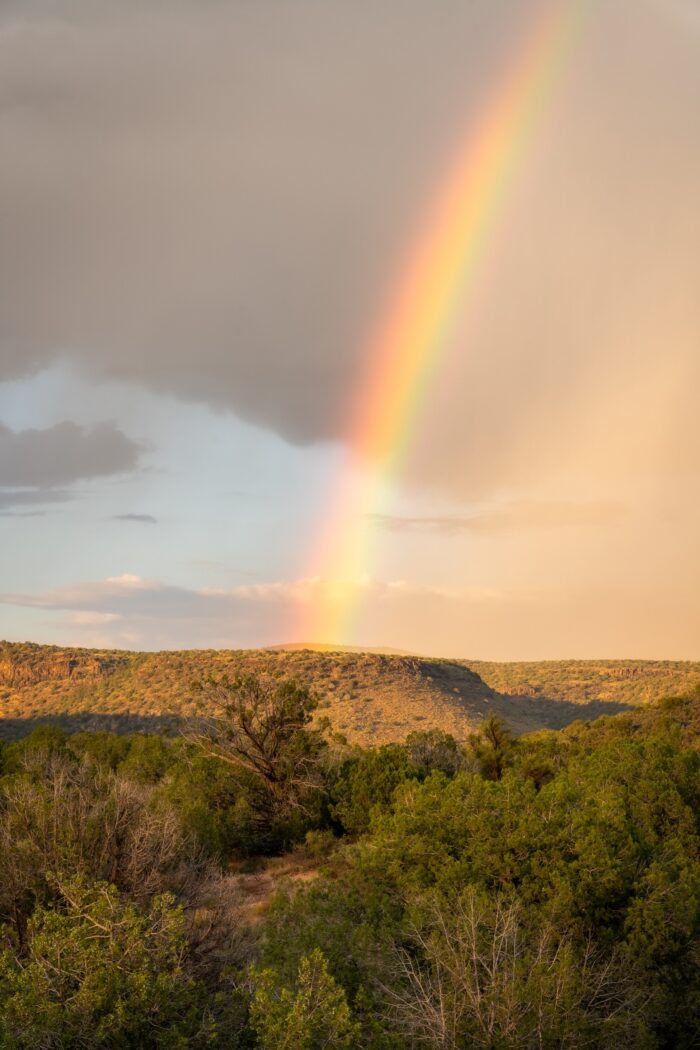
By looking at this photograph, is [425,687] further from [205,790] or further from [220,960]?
[220,960]

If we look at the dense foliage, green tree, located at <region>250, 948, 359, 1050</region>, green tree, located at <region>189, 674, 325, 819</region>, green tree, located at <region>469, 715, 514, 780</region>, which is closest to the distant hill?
green tree, located at <region>469, 715, 514, 780</region>

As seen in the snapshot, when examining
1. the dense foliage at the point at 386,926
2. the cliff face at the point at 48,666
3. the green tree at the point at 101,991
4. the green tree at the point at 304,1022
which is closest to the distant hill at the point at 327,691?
the cliff face at the point at 48,666

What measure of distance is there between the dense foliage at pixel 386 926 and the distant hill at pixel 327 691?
50777 millimetres

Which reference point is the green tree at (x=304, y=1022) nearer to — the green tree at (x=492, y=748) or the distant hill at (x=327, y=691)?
the green tree at (x=492, y=748)

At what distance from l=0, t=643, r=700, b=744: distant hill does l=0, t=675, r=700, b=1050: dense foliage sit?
167ft

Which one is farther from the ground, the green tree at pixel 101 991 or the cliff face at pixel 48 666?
the green tree at pixel 101 991

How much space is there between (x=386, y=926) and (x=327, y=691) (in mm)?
73116

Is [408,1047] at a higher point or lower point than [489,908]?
lower

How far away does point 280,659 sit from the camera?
99.0 m

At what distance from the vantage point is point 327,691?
84688 mm

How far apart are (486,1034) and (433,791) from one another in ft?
32.4

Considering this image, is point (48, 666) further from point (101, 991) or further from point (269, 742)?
point (101, 991)

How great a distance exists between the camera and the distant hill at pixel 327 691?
76.6 m

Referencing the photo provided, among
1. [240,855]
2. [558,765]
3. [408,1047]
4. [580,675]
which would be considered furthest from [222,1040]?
[580,675]
